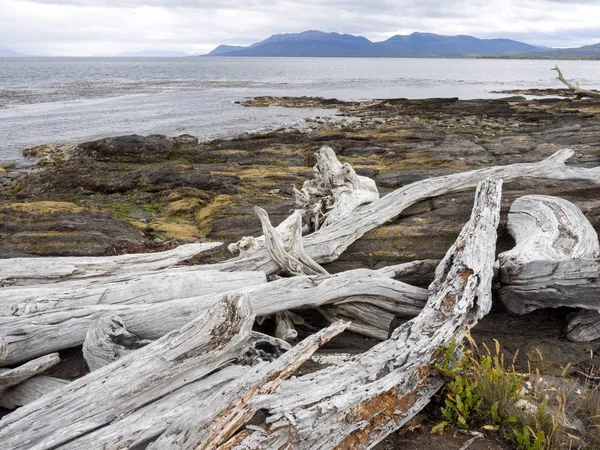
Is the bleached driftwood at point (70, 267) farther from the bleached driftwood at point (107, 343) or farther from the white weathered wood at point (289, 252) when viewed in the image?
the bleached driftwood at point (107, 343)

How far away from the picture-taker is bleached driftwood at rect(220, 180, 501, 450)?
324 cm

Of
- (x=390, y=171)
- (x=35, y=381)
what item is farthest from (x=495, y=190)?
(x=390, y=171)

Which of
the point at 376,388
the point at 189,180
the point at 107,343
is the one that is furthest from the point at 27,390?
the point at 189,180

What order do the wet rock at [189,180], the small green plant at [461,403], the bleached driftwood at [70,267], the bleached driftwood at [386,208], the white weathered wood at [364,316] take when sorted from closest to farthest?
the small green plant at [461,403] → the white weathered wood at [364,316] → the bleached driftwood at [70,267] → the bleached driftwood at [386,208] → the wet rock at [189,180]

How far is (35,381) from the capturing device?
4500 millimetres

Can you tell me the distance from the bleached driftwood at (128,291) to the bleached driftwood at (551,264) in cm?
275

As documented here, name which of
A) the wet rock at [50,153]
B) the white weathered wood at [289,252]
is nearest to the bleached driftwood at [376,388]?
the white weathered wood at [289,252]

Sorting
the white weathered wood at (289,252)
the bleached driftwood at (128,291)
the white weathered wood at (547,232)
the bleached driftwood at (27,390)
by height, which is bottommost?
the bleached driftwood at (27,390)

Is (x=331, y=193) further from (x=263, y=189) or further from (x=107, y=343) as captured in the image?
(x=107, y=343)

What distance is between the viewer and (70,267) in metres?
6.32

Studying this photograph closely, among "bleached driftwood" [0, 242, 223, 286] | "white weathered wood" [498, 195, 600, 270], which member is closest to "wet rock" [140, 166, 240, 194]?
"bleached driftwood" [0, 242, 223, 286]

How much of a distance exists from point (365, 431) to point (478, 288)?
6.13 ft

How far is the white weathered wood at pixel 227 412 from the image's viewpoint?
10.2 ft

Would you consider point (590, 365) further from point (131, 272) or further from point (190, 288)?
point (131, 272)
